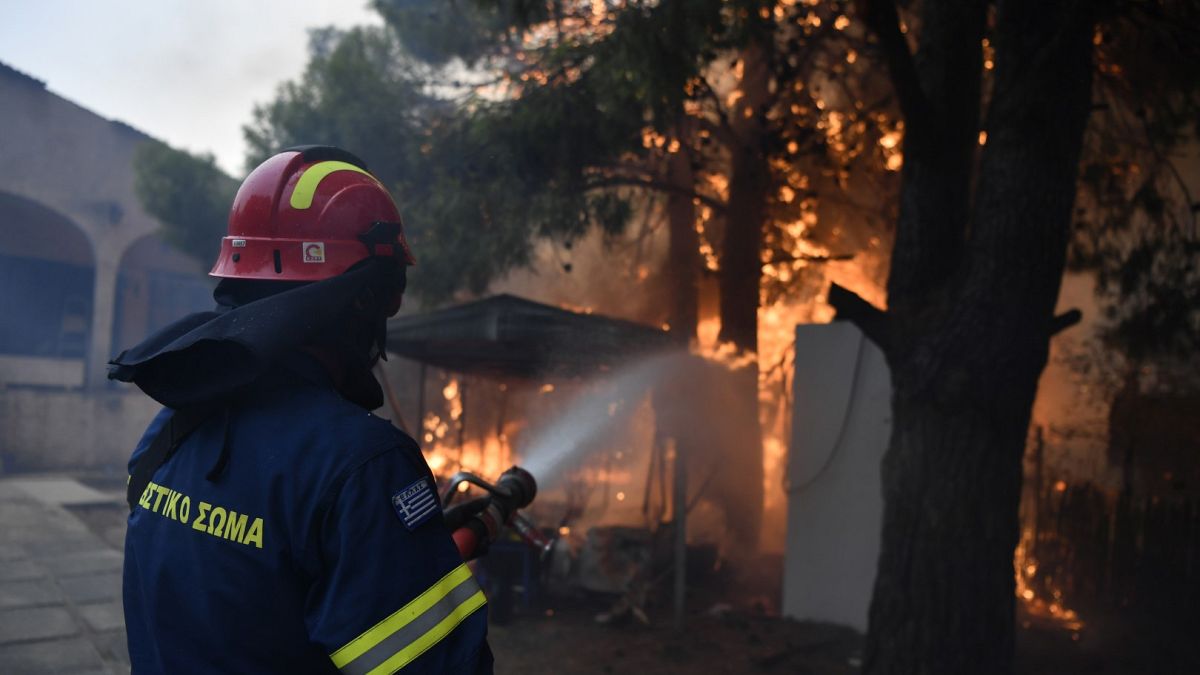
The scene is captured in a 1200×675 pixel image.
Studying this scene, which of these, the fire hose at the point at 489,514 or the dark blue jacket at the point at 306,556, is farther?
the fire hose at the point at 489,514

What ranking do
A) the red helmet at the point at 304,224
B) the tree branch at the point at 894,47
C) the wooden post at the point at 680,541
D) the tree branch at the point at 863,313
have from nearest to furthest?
1. the red helmet at the point at 304,224
2. the tree branch at the point at 894,47
3. the tree branch at the point at 863,313
4. the wooden post at the point at 680,541

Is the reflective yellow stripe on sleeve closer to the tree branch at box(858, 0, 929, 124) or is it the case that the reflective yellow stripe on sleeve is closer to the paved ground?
the tree branch at box(858, 0, 929, 124)

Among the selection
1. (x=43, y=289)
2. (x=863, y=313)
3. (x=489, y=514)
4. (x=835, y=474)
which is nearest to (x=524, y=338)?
(x=835, y=474)

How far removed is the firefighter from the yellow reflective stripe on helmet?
9.8 inches

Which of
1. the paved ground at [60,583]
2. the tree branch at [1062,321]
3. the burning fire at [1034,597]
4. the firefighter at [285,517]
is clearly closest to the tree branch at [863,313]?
the tree branch at [1062,321]

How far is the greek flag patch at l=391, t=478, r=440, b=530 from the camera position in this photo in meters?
1.42

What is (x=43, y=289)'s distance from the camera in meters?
16.8

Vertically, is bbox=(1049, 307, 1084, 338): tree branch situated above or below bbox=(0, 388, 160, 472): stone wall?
above

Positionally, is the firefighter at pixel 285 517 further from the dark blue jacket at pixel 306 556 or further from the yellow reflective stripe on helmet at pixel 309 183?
the yellow reflective stripe on helmet at pixel 309 183

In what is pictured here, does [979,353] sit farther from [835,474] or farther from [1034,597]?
[1034,597]

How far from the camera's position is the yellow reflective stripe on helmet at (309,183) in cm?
188

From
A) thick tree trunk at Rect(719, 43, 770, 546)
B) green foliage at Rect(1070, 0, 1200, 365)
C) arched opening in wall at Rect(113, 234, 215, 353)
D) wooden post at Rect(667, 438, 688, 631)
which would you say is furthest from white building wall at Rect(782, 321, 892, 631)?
arched opening in wall at Rect(113, 234, 215, 353)

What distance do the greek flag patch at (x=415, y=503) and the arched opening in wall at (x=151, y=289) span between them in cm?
1777

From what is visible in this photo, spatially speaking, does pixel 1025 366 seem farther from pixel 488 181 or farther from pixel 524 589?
pixel 488 181
